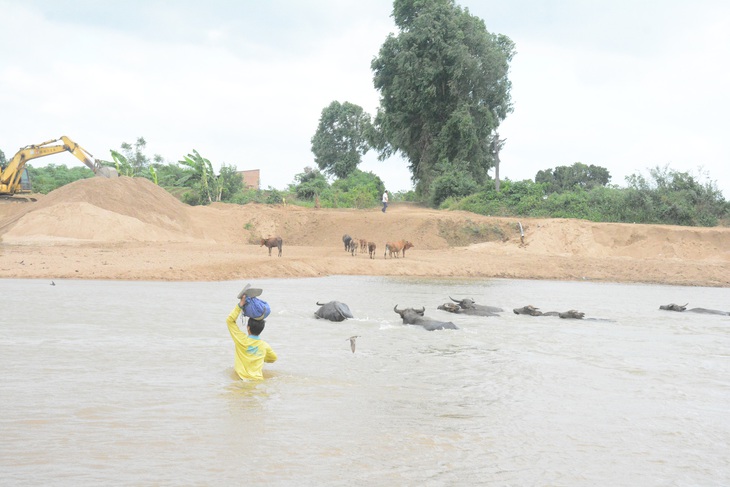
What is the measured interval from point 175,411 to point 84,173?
56573mm

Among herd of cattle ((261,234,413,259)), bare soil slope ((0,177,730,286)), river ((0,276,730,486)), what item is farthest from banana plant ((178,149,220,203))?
river ((0,276,730,486))

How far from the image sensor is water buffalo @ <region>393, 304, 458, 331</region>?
13.4m

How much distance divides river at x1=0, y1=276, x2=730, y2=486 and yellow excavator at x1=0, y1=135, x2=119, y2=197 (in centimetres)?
2592

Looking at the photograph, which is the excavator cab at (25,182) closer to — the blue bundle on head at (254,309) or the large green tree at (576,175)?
the blue bundle on head at (254,309)

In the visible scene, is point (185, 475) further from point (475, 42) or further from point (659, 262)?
point (475, 42)

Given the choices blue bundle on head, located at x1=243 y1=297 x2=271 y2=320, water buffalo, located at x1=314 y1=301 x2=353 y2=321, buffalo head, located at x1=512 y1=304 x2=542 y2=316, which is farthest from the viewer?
buffalo head, located at x1=512 y1=304 x2=542 y2=316

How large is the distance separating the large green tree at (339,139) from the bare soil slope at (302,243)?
1263 inches

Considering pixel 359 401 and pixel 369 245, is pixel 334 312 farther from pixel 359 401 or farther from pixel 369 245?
pixel 369 245

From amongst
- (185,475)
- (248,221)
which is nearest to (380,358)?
(185,475)

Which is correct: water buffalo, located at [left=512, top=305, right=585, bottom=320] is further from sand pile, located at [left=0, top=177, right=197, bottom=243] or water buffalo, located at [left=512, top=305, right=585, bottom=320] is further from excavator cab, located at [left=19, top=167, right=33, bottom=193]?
excavator cab, located at [left=19, top=167, right=33, bottom=193]

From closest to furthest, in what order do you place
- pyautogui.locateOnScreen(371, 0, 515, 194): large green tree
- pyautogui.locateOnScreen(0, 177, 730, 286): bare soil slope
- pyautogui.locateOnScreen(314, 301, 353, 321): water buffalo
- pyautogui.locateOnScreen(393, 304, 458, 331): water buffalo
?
pyautogui.locateOnScreen(393, 304, 458, 331): water buffalo → pyautogui.locateOnScreen(314, 301, 353, 321): water buffalo → pyautogui.locateOnScreen(0, 177, 730, 286): bare soil slope → pyautogui.locateOnScreen(371, 0, 515, 194): large green tree

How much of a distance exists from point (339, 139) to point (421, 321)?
2405 inches

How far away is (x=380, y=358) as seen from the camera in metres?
10.6

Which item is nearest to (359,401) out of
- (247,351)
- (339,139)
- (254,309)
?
(247,351)
